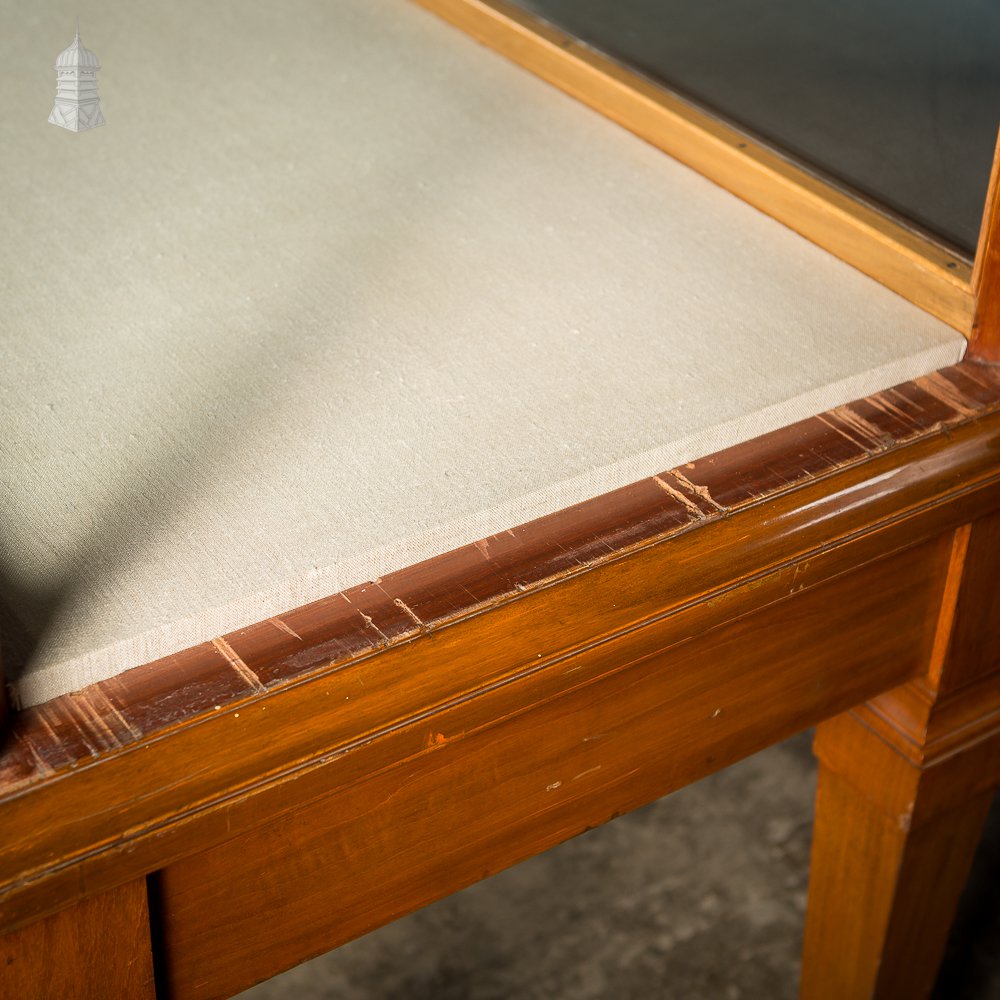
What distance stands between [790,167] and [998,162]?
0.16 metres

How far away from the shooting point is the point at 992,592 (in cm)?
71

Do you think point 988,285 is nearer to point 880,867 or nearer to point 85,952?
point 880,867

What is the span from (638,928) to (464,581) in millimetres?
757

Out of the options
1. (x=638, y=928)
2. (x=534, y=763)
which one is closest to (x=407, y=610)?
(x=534, y=763)

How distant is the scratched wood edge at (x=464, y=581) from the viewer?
47 centimetres

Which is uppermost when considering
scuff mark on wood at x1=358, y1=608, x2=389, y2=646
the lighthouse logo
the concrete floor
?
the lighthouse logo

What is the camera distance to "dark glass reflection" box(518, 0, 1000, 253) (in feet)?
2.43

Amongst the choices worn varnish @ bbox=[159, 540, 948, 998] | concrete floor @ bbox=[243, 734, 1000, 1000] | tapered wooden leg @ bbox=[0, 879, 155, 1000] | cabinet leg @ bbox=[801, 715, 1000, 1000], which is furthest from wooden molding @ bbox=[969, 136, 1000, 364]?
concrete floor @ bbox=[243, 734, 1000, 1000]

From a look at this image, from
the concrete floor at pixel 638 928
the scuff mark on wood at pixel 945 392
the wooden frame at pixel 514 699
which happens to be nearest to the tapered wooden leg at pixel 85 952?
the wooden frame at pixel 514 699

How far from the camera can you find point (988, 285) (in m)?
0.65

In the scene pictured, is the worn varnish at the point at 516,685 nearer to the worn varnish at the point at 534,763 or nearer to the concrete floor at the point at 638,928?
the worn varnish at the point at 534,763

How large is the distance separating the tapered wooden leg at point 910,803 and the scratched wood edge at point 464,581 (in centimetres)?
9

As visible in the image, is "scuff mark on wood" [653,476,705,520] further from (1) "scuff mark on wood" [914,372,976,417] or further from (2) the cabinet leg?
(2) the cabinet leg

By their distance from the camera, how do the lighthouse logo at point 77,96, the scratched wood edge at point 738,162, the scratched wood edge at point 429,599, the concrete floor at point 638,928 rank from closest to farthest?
the scratched wood edge at point 429,599 → the lighthouse logo at point 77,96 → the scratched wood edge at point 738,162 → the concrete floor at point 638,928
